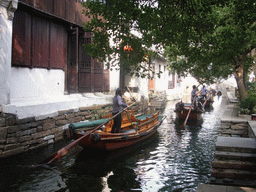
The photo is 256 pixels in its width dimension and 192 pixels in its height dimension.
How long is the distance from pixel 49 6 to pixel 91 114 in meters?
5.23

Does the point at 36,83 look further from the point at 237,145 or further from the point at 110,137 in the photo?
the point at 237,145

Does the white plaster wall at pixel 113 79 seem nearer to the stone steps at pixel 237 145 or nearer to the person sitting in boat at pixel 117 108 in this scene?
the person sitting in boat at pixel 117 108

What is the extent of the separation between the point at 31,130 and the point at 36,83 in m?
2.20

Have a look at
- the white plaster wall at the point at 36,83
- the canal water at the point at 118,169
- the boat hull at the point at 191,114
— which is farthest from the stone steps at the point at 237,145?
the boat hull at the point at 191,114

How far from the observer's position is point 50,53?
1045 cm

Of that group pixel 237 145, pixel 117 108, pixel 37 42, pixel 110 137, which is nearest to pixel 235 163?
pixel 237 145

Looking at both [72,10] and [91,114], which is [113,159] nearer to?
[91,114]

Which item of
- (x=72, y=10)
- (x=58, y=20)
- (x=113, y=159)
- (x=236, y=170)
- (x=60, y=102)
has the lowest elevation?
(x=113, y=159)

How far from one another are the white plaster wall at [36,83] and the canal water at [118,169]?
2.24 m

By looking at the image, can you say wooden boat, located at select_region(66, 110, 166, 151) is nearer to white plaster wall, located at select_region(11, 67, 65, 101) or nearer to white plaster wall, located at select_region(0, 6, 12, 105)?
white plaster wall, located at select_region(0, 6, 12, 105)

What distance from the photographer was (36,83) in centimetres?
968

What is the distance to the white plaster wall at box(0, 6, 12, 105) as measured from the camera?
7398mm

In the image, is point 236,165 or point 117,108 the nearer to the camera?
point 236,165

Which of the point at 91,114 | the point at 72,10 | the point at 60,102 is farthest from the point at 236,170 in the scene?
the point at 72,10
